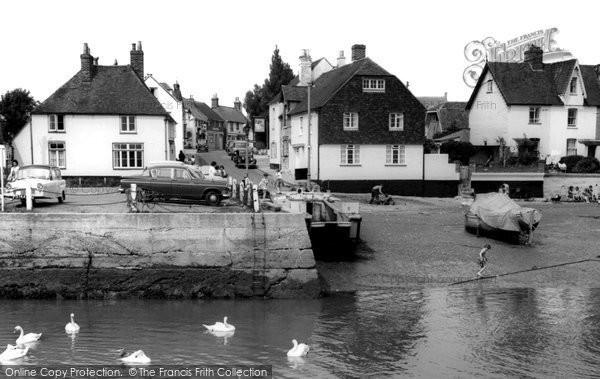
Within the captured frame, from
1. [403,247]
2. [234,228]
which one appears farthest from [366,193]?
[234,228]

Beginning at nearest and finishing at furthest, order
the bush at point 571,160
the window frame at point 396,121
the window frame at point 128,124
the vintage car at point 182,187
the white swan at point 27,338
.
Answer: the white swan at point 27,338, the vintage car at point 182,187, the window frame at point 128,124, the window frame at point 396,121, the bush at point 571,160

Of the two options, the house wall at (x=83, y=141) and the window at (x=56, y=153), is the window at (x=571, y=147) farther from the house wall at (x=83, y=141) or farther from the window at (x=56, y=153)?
the window at (x=56, y=153)

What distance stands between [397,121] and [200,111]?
61.5m

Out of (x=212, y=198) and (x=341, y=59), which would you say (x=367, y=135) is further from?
(x=212, y=198)

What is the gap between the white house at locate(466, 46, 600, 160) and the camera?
164ft

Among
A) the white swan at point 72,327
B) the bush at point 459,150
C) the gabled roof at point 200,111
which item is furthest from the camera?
the gabled roof at point 200,111

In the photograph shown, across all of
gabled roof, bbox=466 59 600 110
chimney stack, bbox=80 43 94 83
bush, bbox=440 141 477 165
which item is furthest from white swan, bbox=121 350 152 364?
gabled roof, bbox=466 59 600 110

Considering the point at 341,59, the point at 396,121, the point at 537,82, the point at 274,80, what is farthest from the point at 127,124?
the point at 274,80

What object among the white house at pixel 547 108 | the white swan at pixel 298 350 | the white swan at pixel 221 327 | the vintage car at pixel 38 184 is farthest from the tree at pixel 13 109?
the white swan at pixel 298 350

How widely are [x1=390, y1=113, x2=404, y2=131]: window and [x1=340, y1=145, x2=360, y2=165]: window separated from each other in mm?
2825

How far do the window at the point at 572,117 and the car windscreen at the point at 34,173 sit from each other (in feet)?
131

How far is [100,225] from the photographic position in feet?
63.4

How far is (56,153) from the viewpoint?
40.6 meters

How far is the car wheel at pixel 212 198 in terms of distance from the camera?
965 inches
